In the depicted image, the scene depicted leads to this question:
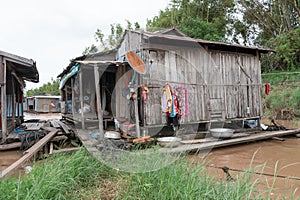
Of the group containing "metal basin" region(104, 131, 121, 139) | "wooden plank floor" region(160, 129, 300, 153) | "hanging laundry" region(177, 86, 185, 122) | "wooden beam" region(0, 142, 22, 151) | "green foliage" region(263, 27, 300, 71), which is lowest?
"wooden plank floor" region(160, 129, 300, 153)

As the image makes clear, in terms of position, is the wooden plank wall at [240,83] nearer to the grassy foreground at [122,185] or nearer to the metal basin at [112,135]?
the metal basin at [112,135]

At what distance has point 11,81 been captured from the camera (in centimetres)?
829

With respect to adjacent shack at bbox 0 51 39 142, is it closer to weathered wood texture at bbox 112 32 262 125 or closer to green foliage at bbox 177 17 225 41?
weathered wood texture at bbox 112 32 262 125

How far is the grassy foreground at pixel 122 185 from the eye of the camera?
7.13 ft

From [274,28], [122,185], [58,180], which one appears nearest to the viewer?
[58,180]

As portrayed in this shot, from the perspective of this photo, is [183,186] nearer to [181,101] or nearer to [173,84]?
[181,101]

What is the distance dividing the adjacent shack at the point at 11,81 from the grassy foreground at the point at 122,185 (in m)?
4.08

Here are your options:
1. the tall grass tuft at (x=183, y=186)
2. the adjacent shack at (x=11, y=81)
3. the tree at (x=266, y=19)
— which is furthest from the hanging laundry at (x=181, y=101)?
the tree at (x=266, y=19)

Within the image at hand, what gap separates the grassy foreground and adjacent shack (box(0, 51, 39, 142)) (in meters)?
4.08

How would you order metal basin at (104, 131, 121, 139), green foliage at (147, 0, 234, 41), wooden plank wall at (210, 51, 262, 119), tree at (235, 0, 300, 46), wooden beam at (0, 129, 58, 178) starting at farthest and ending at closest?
1. green foliage at (147, 0, 234, 41)
2. tree at (235, 0, 300, 46)
3. wooden plank wall at (210, 51, 262, 119)
4. metal basin at (104, 131, 121, 139)
5. wooden beam at (0, 129, 58, 178)

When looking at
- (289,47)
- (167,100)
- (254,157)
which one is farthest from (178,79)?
(289,47)

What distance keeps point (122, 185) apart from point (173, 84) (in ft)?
12.9

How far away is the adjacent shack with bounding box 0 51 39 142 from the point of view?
591 cm

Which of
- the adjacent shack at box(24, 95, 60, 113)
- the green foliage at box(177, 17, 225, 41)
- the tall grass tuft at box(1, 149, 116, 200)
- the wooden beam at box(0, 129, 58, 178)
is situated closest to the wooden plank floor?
the tall grass tuft at box(1, 149, 116, 200)
